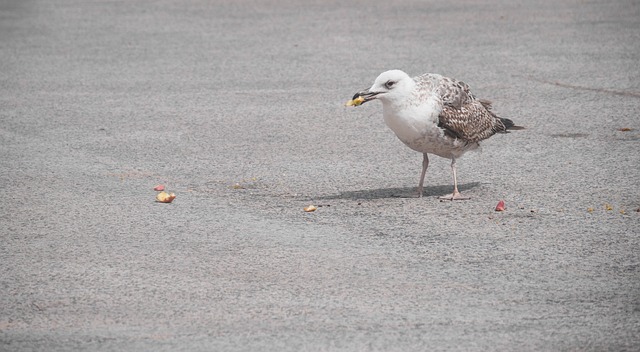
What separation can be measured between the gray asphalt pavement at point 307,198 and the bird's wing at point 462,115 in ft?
1.55

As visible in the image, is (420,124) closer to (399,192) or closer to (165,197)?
(399,192)

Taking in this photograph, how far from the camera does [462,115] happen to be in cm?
836

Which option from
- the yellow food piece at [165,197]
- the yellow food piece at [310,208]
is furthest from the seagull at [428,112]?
the yellow food piece at [165,197]

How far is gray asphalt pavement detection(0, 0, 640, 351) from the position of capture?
5656 mm

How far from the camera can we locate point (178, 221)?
7.70 metres

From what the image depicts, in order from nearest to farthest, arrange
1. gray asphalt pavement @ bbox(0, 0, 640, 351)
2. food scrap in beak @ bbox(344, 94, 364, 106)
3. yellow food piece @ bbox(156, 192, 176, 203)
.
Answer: gray asphalt pavement @ bbox(0, 0, 640, 351)
food scrap in beak @ bbox(344, 94, 364, 106)
yellow food piece @ bbox(156, 192, 176, 203)

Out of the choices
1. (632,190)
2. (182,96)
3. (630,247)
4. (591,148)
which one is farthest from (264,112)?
(630,247)

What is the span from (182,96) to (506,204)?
5.38m

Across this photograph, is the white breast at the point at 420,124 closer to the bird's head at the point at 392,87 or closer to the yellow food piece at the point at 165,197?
the bird's head at the point at 392,87

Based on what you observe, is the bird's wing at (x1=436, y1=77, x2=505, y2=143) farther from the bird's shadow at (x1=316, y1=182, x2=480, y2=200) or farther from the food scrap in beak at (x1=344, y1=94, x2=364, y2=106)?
the food scrap in beak at (x1=344, y1=94, x2=364, y2=106)

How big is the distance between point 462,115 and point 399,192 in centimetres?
82

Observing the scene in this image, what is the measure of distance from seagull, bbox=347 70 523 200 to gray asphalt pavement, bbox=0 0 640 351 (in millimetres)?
437

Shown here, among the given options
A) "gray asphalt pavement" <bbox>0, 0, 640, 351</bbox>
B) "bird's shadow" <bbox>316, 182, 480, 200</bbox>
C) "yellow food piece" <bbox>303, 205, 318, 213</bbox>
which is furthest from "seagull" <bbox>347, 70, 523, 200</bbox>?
"yellow food piece" <bbox>303, 205, 318, 213</bbox>

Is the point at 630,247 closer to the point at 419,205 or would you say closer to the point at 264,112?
the point at 419,205
